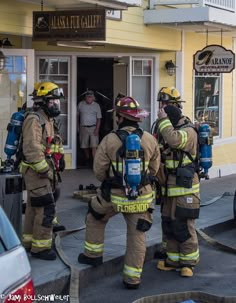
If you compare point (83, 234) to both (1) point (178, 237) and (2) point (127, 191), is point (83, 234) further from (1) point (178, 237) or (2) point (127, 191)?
(2) point (127, 191)

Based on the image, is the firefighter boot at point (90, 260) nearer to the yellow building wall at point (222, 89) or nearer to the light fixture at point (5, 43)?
the light fixture at point (5, 43)

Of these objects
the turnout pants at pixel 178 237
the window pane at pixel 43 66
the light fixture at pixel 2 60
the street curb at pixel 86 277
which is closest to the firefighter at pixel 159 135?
Answer: the turnout pants at pixel 178 237

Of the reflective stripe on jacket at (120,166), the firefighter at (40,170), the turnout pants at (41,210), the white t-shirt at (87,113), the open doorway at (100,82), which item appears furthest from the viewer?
the open doorway at (100,82)

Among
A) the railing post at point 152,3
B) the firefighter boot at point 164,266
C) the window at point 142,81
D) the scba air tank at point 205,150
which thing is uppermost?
the railing post at point 152,3

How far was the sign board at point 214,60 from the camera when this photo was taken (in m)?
14.2

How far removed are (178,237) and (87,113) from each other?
752cm

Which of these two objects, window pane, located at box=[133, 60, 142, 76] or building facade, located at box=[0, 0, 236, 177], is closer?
building facade, located at box=[0, 0, 236, 177]

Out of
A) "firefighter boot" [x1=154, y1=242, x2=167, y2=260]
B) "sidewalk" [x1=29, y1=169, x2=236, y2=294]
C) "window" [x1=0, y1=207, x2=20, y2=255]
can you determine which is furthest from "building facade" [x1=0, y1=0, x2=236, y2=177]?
"window" [x1=0, y1=207, x2=20, y2=255]

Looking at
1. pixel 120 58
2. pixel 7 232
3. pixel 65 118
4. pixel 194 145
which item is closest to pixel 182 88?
pixel 120 58

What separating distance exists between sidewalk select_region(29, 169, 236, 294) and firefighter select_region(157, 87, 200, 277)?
0.73 meters

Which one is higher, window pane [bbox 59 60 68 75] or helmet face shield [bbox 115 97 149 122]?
window pane [bbox 59 60 68 75]

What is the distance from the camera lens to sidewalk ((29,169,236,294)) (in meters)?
6.51

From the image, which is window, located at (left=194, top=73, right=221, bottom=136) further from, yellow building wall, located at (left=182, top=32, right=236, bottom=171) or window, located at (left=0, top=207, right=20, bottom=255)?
window, located at (left=0, top=207, right=20, bottom=255)

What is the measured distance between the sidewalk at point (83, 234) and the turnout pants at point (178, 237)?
0.60 m
